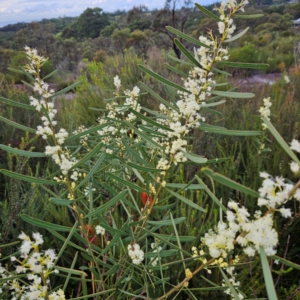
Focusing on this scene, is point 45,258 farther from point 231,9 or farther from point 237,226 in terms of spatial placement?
point 231,9

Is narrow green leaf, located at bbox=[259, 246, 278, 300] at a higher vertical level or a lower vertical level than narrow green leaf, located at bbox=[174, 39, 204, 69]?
lower

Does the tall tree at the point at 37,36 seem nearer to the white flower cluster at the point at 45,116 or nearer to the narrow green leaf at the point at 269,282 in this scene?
the white flower cluster at the point at 45,116

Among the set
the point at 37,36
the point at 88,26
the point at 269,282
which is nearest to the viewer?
the point at 269,282

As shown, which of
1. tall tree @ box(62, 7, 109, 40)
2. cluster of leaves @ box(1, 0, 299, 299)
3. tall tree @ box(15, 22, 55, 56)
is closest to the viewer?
cluster of leaves @ box(1, 0, 299, 299)

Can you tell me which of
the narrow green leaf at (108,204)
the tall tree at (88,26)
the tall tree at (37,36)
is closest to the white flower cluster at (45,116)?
the narrow green leaf at (108,204)

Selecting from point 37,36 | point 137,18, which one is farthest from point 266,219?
point 137,18

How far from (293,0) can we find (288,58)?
2122 centimetres

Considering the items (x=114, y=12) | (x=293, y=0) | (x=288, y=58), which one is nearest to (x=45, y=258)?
(x=288, y=58)

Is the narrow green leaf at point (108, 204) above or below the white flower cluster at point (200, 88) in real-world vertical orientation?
below

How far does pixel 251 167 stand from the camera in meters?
1.99

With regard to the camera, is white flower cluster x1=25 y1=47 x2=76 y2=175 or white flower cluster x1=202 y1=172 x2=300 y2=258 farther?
white flower cluster x1=25 y1=47 x2=76 y2=175

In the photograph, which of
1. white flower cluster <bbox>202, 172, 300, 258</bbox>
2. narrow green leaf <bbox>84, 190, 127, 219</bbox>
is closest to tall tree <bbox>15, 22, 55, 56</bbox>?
narrow green leaf <bbox>84, 190, 127, 219</bbox>

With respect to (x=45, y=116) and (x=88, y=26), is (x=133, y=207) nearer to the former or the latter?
(x=45, y=116)

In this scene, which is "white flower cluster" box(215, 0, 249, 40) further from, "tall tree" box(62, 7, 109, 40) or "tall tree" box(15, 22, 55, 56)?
"tall tree" box(62, 7, 109, 40)
